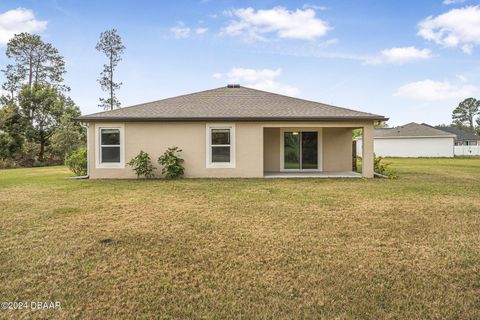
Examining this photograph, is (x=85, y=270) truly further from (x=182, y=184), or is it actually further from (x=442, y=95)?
(x=442, y=95)

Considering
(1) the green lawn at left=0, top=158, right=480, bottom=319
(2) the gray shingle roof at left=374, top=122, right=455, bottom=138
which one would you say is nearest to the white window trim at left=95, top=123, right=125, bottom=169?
(1) the green lawn at left=0, top=158, right=480, bottom=319

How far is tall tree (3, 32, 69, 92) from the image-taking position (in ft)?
97.5

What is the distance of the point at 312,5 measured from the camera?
15.9 metres

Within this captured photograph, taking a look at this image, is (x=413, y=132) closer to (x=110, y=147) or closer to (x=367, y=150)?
(x=367, y=150)

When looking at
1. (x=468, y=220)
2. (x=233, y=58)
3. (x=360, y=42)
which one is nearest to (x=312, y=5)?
(x=360, y=42)

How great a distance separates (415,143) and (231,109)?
28.0 m

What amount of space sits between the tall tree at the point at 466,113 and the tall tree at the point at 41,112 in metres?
75.3

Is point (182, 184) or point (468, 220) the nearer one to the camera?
point (468, 220)

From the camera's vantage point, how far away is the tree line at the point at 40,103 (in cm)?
2453

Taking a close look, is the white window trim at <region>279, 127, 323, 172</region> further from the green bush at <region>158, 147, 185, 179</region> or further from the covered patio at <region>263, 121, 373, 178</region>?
the green bush at <region>158, 147, 185, 179</region>

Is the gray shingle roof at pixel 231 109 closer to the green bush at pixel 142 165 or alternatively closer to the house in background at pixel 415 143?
the green bush at pixel 142 165

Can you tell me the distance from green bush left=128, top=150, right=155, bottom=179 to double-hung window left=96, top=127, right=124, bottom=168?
2.19 ft

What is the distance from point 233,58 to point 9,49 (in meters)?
23.6

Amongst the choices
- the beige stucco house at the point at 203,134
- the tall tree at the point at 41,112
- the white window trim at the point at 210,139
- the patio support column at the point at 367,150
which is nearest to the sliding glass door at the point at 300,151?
the beige stucco house at the point at 203,134
